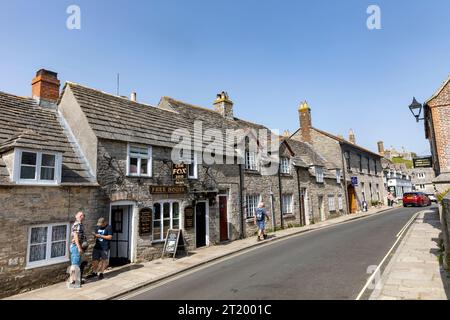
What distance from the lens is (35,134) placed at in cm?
958

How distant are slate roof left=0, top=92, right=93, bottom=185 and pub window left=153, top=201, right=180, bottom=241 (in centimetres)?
331

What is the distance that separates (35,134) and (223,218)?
1001cm

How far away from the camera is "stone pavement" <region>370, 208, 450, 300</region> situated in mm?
6605

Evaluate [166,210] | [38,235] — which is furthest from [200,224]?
[38,235]

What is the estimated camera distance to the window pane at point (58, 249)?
9.50 meters

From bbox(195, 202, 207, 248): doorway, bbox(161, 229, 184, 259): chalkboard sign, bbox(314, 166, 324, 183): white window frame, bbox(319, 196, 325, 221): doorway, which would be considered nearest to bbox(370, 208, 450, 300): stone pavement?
bbox(161, 229, 184, 259): chalkboard sign

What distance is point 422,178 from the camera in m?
72.1

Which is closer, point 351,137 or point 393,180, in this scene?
point 351,137

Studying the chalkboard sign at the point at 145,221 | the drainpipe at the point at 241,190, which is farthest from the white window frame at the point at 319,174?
the chalkboard sign at the point at 145,221

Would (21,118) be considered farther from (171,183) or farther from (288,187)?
(288,187)

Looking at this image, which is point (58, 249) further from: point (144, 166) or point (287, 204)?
point (287, 204)

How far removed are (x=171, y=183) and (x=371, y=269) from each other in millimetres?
8733

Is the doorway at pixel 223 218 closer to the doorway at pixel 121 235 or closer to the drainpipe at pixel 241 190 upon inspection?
the drainpipe at pixel 241 190
